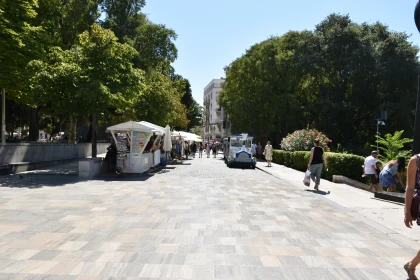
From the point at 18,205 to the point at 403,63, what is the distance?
32.3 metres

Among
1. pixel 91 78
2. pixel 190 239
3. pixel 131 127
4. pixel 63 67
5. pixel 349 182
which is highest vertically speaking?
pixel 63 67

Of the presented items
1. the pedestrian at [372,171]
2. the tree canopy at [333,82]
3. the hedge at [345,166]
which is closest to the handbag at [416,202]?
the pedestrian at [372,171]

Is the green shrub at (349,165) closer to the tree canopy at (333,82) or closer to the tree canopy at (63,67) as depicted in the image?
the tree canopy at (63,67)

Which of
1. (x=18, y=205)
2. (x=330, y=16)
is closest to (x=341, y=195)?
(x=18, y=205)

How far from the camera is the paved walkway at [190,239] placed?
491cm

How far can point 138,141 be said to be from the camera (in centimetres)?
1864

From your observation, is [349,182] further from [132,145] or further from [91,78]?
[91,78]

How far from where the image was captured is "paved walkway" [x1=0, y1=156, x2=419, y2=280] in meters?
4.91

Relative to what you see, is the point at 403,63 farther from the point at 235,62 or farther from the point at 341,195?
the point at 341,195

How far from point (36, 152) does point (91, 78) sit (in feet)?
18.3

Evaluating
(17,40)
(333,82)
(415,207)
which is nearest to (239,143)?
(333,82)

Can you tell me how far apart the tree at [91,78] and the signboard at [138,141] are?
1.84m

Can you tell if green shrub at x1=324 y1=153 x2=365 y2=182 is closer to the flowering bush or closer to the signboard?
the flowering bush

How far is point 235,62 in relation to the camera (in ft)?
155
